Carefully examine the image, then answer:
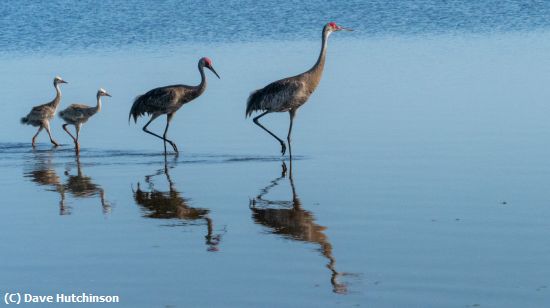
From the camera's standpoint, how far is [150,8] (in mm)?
44969

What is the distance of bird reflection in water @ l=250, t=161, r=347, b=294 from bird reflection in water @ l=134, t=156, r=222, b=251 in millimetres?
542

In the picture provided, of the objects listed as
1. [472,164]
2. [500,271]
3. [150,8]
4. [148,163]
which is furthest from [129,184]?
[150,8]

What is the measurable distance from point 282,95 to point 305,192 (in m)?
3.77

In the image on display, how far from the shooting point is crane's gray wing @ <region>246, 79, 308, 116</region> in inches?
623

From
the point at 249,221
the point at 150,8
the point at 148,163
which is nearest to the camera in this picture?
the point at 249,221

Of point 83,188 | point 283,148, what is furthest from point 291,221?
point 283,148

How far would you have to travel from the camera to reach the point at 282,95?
52.2 feet

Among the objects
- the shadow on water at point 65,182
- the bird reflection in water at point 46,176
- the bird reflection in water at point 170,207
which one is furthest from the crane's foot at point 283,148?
the bird reflection in water at point 46,176

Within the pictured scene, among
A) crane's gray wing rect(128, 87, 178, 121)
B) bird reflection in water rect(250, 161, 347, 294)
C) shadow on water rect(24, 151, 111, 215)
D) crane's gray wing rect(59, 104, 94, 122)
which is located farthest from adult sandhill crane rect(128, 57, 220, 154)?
bird reflection in water rect(250, 161, 347, 294)

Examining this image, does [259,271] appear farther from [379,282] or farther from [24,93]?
[24,93]

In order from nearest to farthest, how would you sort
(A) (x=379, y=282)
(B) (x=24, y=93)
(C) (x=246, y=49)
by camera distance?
1. (A) (x=379, y=282)
2. (B) (x=24, y=93)
3. (C) (x=246, y=49)

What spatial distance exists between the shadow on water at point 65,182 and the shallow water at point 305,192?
0.05 m

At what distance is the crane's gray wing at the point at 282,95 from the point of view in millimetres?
15836

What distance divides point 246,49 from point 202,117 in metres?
10.8
